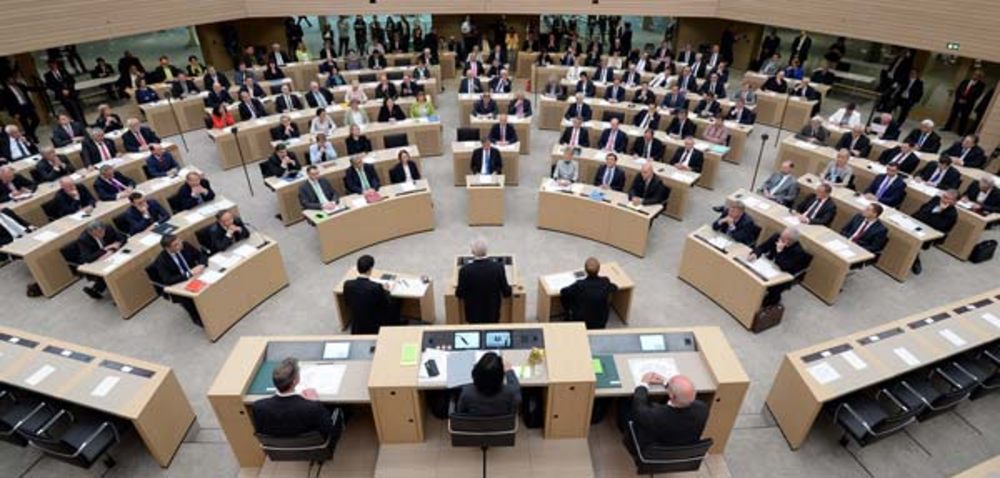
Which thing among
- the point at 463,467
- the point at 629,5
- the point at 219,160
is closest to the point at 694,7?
the point at 629,5

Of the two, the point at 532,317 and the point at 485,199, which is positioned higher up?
the point at 485,199

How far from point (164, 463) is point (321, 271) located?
3.93 metres

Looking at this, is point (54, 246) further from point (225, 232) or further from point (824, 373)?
point (824, 373)

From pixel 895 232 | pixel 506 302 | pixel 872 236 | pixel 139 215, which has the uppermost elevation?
pixel 139 215

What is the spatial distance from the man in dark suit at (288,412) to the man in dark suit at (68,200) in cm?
730

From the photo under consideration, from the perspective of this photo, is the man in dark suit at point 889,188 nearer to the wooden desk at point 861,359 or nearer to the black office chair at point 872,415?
the wooden desk at point 861,359

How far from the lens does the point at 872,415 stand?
558 cm

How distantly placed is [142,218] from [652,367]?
8.40 meters

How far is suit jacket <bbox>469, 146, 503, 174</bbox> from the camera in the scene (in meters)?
10.7

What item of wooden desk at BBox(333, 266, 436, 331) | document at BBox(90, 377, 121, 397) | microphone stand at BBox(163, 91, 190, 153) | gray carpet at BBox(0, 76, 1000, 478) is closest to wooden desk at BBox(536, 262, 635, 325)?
gray carpet at BBox(0, 76, 1000, 478)

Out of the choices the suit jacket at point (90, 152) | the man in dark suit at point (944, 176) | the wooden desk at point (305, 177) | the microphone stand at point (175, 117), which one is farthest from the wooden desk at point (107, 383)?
the man in dark suit at point (944, 176)

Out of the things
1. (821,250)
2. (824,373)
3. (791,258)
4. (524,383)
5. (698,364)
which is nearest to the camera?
(524,383)

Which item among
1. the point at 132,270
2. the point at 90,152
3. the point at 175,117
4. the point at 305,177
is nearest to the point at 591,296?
the point at 305,177

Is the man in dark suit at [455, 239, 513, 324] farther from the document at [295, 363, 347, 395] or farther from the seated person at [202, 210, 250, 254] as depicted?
the seated person at [202, 210, 250, 254]
